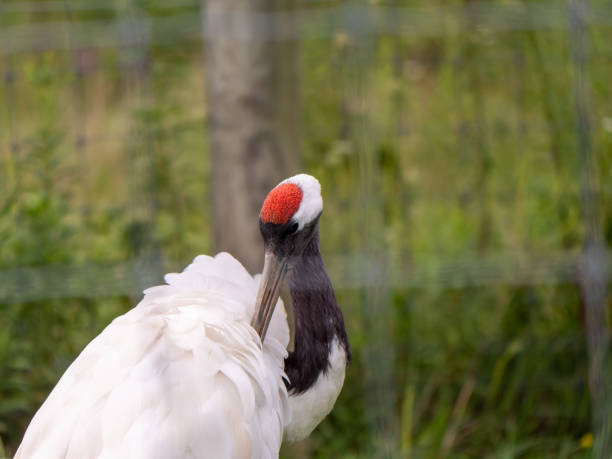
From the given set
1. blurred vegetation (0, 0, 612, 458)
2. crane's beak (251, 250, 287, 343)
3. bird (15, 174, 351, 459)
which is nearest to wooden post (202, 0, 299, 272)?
blurred vegetation (0, 0, 612, 458)

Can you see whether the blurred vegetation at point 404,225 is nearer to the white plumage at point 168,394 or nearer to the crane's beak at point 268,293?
the crane's beak at point 268,293

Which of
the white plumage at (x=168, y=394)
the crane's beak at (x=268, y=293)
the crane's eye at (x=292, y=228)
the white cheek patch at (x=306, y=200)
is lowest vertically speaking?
the white plumage at (x=168, y=394)

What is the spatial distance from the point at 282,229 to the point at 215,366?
389mm

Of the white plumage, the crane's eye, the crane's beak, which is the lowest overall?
the white plumage

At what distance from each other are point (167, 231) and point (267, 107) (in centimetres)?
72

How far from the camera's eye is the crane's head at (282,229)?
1951 millimetres

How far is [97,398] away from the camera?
1720 mm

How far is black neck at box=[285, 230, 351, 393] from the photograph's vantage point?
2.08 meters

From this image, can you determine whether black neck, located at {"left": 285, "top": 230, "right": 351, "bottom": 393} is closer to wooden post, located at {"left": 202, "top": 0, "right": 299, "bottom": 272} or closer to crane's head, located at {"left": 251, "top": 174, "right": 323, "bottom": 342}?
crane's head, located at {"left": 251, "top": 174, "right": 323, "bottom": 342}

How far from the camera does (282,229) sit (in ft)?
6.52

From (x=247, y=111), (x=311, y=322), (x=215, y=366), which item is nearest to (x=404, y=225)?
(x=247, y=111)

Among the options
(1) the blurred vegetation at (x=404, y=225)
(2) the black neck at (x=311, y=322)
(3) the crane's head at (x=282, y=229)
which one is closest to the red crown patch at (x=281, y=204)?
(3) the crane's head at (x=282, y=229)

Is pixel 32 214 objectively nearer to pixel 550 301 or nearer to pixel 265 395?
pixel 265 395

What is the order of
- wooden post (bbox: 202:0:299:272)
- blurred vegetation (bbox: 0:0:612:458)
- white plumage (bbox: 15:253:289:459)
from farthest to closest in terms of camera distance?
1. blurred vegetation (bbox: 0:0:612:458)
2. wooden post (bbox: 202:0:299:272)
3. white plumage (bbox: 15:253:289:459)
